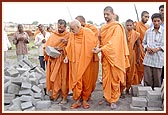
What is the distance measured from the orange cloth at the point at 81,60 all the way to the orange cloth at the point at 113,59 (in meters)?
0.27

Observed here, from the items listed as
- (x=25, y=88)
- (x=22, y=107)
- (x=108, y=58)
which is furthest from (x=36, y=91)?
Answer: (x=108, y=58)

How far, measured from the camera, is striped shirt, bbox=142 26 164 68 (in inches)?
227

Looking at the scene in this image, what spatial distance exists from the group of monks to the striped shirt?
0.45 metres

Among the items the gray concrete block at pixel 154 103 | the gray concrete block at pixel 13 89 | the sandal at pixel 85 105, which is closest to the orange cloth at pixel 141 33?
the gray concrete block at pixel 154 103

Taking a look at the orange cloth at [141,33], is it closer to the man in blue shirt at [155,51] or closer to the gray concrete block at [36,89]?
the man in blue shirt at [155,51]

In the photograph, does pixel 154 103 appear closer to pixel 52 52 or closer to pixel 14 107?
pixel 52 52

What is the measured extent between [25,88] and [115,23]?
222cm

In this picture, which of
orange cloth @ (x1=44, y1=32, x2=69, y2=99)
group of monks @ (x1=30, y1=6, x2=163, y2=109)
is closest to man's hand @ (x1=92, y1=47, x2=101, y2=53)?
group of monks @ (x1=30, y1=6, x2=163, y2=109)

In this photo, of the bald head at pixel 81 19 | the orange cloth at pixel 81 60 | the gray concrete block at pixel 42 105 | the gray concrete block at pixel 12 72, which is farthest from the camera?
the gray concrete block at pixel 12 72

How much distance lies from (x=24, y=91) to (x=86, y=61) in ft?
4.75

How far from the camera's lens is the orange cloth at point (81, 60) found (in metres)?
5.64

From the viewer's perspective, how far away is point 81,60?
563cm

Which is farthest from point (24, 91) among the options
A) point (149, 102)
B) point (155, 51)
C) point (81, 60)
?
point (155, 51)

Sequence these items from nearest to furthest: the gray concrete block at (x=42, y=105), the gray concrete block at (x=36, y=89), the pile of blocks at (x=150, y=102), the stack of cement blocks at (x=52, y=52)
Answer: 1. the pile of blocks at (x=150, y=102)
2. the gray concrete block at (x=42, y=105)
3. the stack of cement blocks at (x=52, y=52)
4. the gray concrete block at (x=36, y=89)
